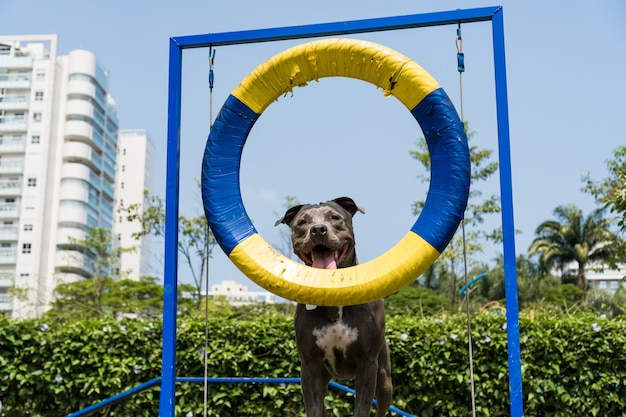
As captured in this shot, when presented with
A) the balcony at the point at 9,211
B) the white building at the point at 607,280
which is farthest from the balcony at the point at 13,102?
the white building at the point at 607,280

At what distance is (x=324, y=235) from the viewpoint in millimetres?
3637

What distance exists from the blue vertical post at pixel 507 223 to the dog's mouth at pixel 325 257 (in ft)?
2.98

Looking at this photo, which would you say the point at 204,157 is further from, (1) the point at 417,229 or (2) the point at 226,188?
(1) the point at 417,229

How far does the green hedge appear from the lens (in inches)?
258

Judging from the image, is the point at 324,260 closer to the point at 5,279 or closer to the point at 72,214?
the point at 5,279

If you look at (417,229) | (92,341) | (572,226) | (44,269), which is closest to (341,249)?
(417,229)

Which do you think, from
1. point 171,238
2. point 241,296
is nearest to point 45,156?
point 241,296

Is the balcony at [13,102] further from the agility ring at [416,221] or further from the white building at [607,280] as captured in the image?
the agility ring at [416,221]

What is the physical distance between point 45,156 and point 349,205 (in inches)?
2138

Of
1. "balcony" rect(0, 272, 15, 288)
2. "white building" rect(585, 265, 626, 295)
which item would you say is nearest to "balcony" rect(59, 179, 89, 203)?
"balcony" rect(0, 272, 15, 288)

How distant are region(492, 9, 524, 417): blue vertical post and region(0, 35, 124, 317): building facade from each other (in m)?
50.8

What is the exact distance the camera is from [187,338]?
6.94 meters

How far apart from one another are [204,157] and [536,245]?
3951cm

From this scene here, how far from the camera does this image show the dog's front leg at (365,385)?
3.69 meters
